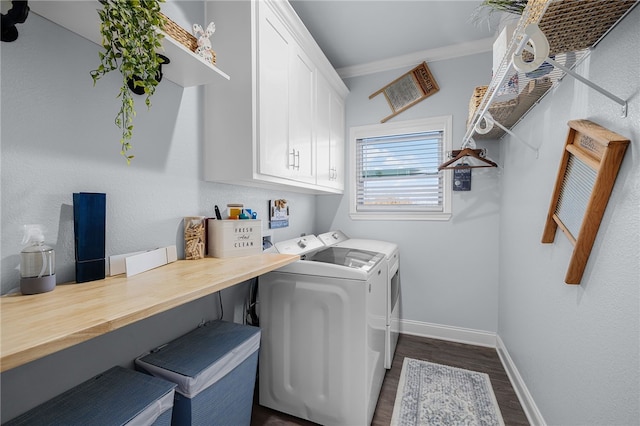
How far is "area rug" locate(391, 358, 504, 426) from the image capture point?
162 cm

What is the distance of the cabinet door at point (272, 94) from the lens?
57.7 inches

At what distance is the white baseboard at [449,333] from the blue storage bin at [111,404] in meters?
2.34

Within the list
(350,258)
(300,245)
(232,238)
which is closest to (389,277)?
(350,258)

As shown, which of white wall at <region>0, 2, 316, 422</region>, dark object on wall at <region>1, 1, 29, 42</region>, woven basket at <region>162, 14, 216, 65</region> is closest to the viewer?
dark object on wall at <region>1, 1, 29, 42</region>

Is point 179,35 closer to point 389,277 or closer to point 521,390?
point 389,277

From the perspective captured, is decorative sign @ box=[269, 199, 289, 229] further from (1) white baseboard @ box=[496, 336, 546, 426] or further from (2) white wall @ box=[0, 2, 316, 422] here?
(1) white baseboard @ box=[496, 336, 546, 426]

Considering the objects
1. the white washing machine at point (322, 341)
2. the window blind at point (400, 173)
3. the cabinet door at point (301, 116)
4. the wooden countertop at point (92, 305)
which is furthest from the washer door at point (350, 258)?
the window blind at point (400, 173)

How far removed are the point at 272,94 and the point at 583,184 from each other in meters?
1.52

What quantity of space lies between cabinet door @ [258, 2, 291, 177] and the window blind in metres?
1.38

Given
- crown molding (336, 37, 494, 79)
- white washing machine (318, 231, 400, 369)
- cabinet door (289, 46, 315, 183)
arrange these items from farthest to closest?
1. crown molding (336, 37, 494, 79)
2. white washing machine (318, 231, 400, 369)
3. cabinet door (289, 46, 315, 183)

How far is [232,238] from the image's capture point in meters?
1.45

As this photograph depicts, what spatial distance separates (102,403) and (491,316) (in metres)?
2.81

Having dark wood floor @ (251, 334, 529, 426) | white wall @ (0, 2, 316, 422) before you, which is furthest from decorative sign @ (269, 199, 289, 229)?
dark wood floor @ (251, 334, 529, 426)

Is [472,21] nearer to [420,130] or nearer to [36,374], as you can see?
[420,130]
